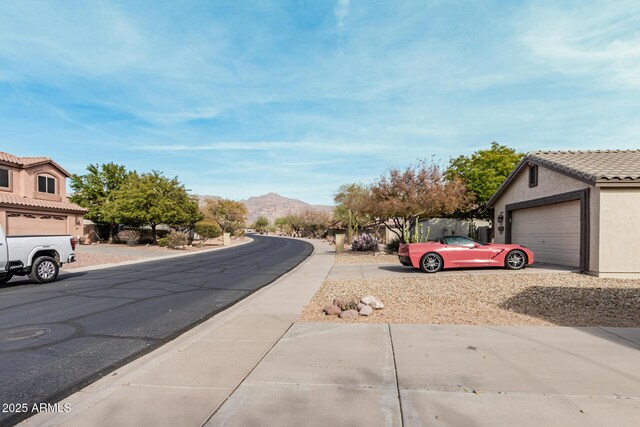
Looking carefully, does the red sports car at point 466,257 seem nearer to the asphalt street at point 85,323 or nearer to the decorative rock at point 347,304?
the asphalt street at point 85,323

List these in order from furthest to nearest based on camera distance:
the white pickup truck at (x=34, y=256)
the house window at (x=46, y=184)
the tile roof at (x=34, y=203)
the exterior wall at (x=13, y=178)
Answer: the house window at (x=46, y=184), the exterior wall at (x=13, y=178), the tile roof at (x=34, y=203), the white pickup truck at (x=34, y=256)

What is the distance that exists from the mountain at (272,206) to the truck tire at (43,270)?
14403cm

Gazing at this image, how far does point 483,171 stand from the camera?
28047mm

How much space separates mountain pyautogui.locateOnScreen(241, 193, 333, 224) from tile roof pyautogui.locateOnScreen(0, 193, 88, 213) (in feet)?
408

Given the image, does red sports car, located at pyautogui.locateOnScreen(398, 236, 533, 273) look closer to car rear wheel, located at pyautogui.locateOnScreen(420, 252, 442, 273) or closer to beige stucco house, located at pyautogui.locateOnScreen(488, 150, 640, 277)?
car rear wheel, located at pyautogui.locateOnScreen(420, 252, 442, 273)

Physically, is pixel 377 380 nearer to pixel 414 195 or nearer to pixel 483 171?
pixel 414 195

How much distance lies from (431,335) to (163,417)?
3.84 meters

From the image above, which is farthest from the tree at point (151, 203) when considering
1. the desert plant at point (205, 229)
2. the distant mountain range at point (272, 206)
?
the distant mountain range at point (272, 206)

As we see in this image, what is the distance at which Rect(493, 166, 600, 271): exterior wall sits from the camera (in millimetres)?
11555

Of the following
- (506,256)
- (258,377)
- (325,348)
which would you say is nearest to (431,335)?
(325,348)

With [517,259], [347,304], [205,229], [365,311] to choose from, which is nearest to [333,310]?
[347,304]

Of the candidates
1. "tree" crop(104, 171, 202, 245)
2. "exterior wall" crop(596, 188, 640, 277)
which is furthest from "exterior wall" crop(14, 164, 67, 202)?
"exterior wall" crop(596, 188, 640, 277)

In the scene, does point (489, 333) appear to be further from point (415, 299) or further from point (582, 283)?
point (582, 283)

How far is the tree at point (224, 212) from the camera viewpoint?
163ft
